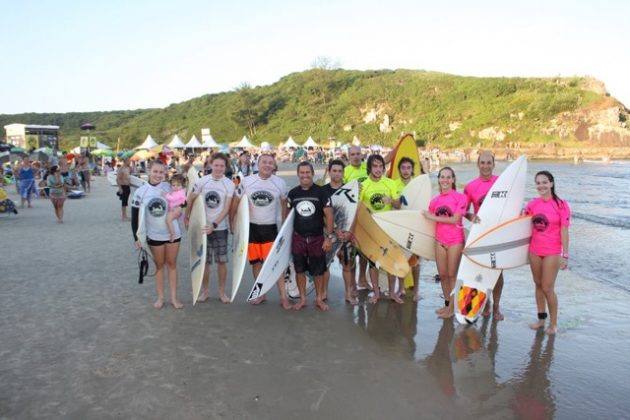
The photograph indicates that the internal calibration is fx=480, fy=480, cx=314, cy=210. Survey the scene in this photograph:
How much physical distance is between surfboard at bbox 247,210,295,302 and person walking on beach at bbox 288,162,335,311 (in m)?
0.08

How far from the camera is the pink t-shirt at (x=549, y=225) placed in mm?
4383

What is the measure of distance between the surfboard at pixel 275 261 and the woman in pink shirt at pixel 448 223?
1.45 m

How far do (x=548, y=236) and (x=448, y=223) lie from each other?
92cm

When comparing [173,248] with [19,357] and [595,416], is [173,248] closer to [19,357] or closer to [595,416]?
[19,357]

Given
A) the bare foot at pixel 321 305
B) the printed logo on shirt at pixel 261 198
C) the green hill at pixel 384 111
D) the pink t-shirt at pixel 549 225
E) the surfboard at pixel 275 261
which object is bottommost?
the bare foot at pixel 321 305

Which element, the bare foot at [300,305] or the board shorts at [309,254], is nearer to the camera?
the board shorts at [309,254]

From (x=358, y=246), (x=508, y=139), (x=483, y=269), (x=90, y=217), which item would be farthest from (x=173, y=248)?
(x=508, y=139)

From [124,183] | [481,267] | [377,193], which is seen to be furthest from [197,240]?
[124,183]

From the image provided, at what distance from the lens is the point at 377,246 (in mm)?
5480

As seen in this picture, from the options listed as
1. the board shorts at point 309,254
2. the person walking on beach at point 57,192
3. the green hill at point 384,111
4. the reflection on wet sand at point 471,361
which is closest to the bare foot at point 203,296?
the board shorts at point 309,254

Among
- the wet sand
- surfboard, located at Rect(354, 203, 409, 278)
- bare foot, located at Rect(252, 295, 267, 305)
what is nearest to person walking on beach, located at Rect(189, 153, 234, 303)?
bare foot, located at Rect(252, 295, 267, 305)

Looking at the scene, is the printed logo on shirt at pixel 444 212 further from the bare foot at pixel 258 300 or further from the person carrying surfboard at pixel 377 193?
the bare foot at pixel 258 300

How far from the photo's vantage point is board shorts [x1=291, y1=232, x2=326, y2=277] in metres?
5.02

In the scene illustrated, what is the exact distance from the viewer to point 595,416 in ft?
10.5
